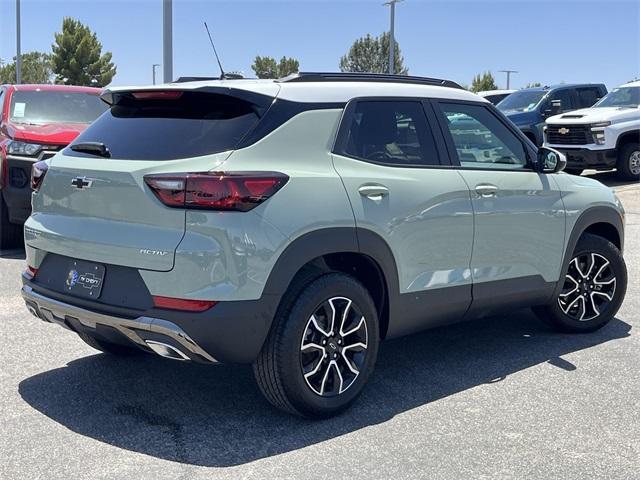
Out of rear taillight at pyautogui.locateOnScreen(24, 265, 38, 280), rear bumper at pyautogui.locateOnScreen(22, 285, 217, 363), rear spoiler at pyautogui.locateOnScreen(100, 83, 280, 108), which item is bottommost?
rear bumper at pyautogui.locateOnScreen(22, 285, 217, 363)

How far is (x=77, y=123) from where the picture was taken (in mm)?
8945

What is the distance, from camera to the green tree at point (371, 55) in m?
62.8

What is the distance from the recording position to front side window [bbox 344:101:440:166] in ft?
13.8

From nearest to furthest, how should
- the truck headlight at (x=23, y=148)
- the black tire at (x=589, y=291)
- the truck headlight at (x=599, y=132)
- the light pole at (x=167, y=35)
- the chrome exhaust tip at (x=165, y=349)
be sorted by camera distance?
the chrome exhaust tip at (x=165, y=349) → the black tire at (x=589, y=291) → the truck headlight at (x=23, y=148) → the light pole at (x=167, y=35) → the truck headlight at (x=599, y=132)

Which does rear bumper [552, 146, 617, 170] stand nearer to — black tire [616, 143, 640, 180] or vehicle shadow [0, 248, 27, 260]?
black tire [616, 143, 640, 180]

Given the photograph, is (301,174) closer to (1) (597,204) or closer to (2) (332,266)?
(2) (332,266)

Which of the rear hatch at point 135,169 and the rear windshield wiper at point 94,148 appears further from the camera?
the rear windshield wiper at point 94,148

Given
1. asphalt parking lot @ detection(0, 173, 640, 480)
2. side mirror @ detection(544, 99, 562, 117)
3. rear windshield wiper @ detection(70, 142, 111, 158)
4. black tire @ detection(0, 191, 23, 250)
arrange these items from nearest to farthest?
asphalt parking lot @ detection(0, 173, 640, 480)
rear windshield wiper @ detection(70, 142, 111, 158)
black tire @ detection(0, 191, 23, 250)
side mirror @ detection(544, 99, 562, 117)

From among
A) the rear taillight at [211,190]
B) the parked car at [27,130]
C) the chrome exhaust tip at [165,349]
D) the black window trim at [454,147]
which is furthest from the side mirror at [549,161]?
the parked car at [27,130]

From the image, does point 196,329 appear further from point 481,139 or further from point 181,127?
point 481,139

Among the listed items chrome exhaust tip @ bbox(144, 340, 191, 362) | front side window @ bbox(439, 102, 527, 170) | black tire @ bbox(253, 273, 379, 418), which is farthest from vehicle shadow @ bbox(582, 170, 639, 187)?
chrome exhaust tip @ bbox(144, 340, 191, 362)

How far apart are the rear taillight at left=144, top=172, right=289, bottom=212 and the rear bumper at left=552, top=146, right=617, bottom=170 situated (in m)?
12.7

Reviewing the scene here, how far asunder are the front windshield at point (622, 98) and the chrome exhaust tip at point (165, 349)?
1414 centimetres

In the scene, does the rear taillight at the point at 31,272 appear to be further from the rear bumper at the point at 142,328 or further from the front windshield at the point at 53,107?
the front windshield at the point at 53,107
